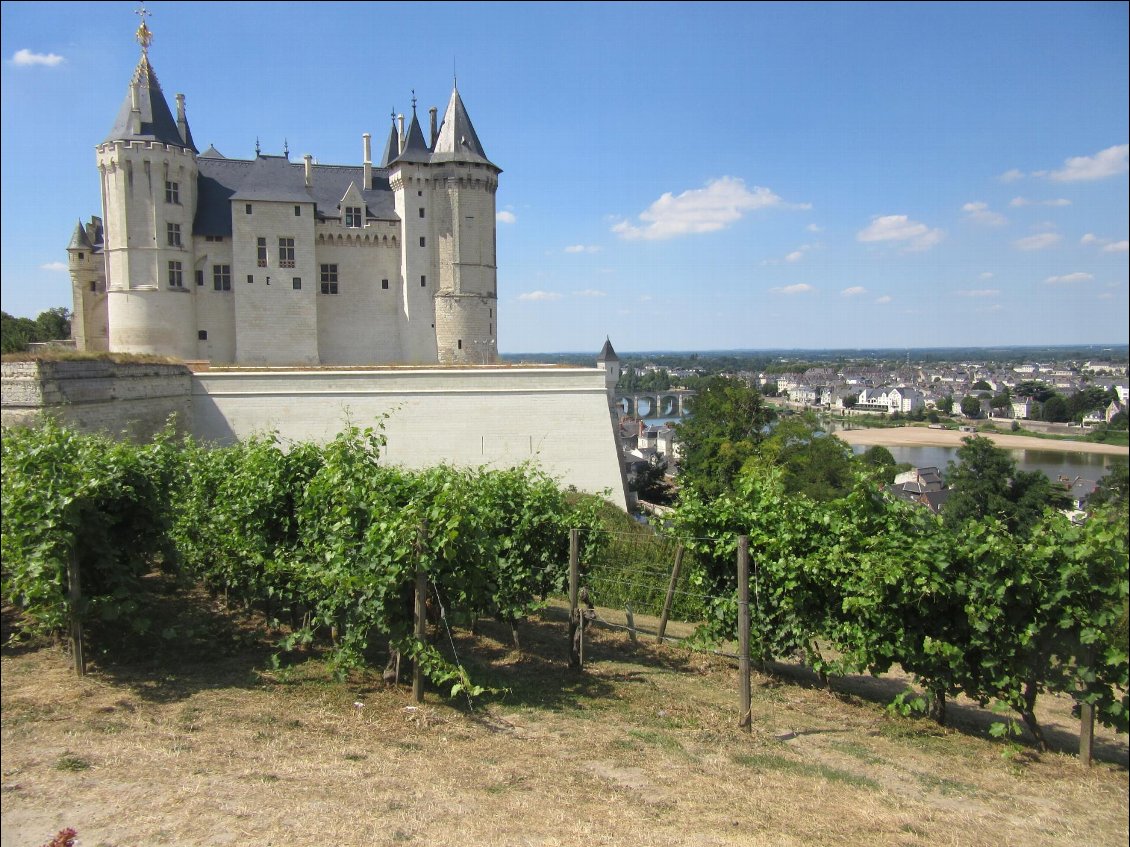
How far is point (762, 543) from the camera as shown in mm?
8102

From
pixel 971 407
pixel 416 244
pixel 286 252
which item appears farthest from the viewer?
pixel 416 244

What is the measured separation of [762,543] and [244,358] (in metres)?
27.0

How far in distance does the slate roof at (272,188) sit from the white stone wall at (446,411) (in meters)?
9.15

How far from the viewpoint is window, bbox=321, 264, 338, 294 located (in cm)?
3177

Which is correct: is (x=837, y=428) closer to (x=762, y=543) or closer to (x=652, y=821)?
(x=762, y=543)

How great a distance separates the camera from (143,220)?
92.0ft

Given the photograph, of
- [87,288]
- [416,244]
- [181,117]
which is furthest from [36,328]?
[416,244]

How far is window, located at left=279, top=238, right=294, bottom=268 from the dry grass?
25.5 meters

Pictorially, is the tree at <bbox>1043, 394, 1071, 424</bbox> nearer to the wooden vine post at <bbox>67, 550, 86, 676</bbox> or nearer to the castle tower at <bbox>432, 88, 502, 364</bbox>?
the wooden vine post at <bbox>67, 550, 86, 676</bbox>

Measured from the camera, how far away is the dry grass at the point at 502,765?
14.6 ft

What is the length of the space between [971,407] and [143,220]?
30.0 m

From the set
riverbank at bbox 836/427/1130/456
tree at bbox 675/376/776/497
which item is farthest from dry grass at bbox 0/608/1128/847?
tree at bbox 675/376/776/497

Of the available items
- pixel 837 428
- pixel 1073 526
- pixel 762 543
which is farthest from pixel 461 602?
pixel 837 428

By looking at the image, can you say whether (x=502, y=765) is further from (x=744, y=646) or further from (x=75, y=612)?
(x=75, y=612)
